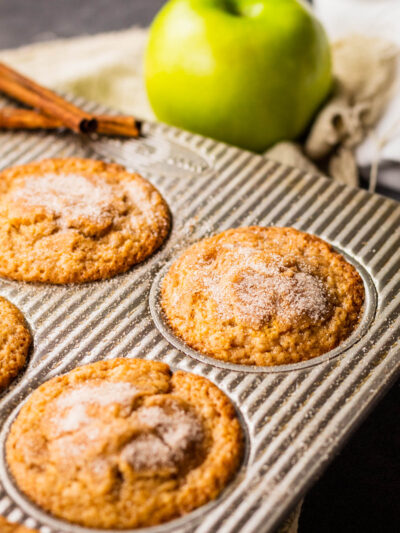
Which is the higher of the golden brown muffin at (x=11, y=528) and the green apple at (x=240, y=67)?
the green apple at (x=240, y=67)

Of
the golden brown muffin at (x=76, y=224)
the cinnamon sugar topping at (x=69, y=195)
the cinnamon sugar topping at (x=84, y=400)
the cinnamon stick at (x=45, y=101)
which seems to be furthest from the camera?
the cinnamon stick at (x=45, y=101)

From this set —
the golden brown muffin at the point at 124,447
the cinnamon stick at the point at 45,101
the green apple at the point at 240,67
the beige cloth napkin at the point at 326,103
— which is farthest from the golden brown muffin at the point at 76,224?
the beige cloth napkin at the point at 326,103

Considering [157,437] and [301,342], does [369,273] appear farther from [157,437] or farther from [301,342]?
[157,437]

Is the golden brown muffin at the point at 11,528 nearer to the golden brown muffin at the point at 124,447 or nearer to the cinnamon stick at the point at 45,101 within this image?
the golden brown muffin at the point at 124,447

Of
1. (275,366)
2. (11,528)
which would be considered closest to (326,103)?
(275,366)

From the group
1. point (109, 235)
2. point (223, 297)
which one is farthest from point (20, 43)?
point (223, 297)

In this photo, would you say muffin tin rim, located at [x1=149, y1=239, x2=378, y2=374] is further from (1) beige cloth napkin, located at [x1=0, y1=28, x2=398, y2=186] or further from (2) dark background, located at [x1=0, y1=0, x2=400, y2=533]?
(1) beige cloth napkin, located at [x1=0, y1=28, x2=398, y2=186]

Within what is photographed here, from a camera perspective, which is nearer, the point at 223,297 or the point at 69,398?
the point at 69,398

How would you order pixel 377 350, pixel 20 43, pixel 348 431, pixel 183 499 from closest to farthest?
pixel 183 499 → pixel 348 431 → pixel 377 350 → pixel 20 43
